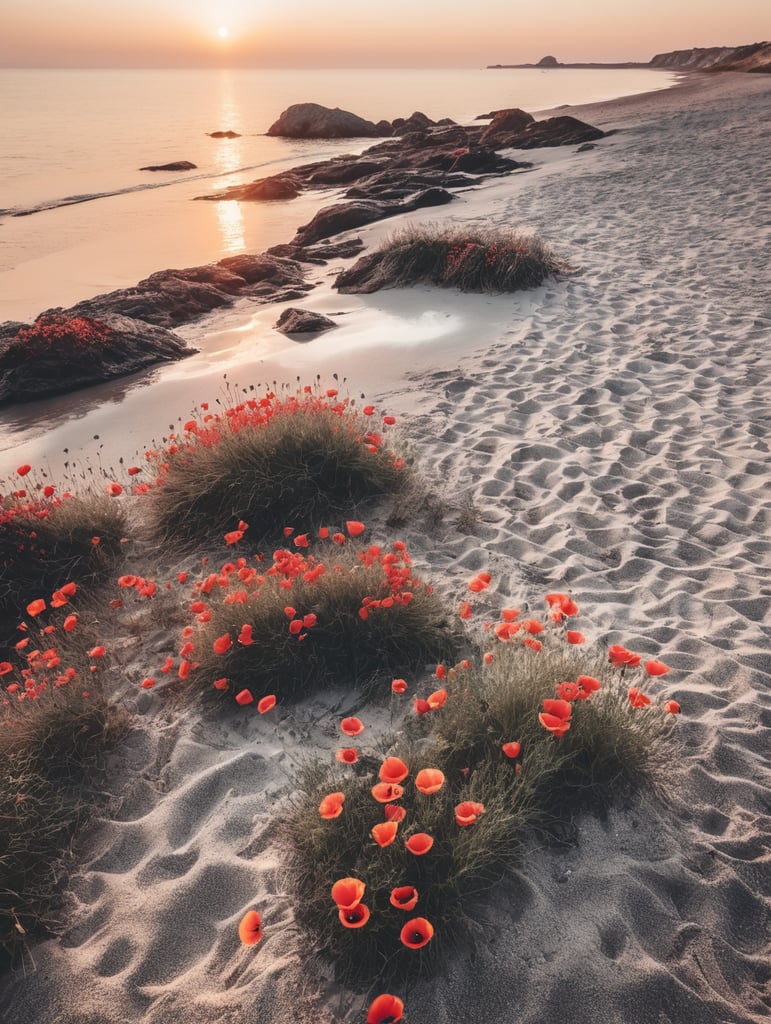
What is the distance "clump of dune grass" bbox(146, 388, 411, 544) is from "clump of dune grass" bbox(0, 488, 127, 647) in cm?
43

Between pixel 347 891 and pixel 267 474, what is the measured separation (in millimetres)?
3582

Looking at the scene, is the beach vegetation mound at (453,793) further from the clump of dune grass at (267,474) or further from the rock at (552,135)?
the rock at (552,135)

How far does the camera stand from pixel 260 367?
8797 mm

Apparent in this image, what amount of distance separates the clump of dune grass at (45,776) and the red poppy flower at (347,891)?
1.30m

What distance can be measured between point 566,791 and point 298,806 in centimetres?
120

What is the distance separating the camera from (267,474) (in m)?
5.20

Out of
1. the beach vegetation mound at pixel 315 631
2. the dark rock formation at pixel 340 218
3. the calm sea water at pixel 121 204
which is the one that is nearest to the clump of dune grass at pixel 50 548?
the beach vegetation mound at pixel 315 631

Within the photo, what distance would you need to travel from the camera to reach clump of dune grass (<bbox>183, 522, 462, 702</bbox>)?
144 inches

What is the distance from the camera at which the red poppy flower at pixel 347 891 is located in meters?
2.05

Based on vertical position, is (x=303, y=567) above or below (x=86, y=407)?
above

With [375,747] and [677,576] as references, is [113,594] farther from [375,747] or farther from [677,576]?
[677,576]

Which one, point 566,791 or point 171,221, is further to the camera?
point 171,221

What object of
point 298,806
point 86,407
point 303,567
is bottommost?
point 86,407

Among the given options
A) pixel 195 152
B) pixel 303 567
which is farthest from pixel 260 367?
pixel 195 152
